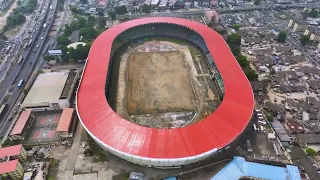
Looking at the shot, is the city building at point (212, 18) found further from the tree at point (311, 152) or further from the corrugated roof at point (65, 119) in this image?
the corrugated roof at point (65, 119)

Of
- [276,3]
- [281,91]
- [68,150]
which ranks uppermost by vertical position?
[276,3]

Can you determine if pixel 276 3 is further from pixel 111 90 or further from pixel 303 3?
pixel 111 90

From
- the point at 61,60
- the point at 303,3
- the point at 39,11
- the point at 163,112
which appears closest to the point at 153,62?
the point at 163,112

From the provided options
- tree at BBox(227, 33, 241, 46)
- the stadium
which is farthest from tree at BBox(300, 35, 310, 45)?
the stadium

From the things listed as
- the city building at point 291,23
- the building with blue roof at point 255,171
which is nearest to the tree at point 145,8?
the city building at point 291,23

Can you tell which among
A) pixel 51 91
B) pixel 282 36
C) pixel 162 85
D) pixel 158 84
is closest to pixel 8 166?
pixel 51 91

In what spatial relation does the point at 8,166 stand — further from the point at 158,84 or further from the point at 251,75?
the point at 251,75
